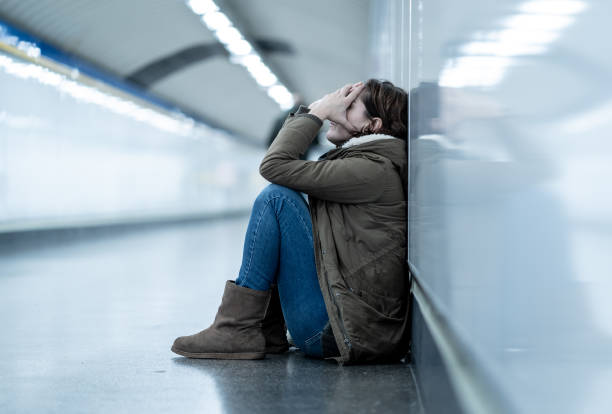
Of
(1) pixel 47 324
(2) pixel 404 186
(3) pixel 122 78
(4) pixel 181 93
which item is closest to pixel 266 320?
(2) pixel 404 186

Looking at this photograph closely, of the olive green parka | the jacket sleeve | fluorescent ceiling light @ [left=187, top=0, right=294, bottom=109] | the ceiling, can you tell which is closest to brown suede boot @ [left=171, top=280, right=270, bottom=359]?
the olive green parka

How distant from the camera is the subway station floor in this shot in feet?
8.74

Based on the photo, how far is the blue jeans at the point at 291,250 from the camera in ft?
10.6

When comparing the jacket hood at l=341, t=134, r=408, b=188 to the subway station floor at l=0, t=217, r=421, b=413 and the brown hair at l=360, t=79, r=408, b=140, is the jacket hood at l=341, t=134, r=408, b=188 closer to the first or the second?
the brown hair at l=360, t=79, r=408, b=140

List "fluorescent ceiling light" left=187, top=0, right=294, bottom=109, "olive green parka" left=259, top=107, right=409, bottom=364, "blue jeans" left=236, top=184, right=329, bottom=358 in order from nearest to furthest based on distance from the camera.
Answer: "olive green parka" left=259, top=107, right=409, bottom=364
"blue jeans" left=236, top=184, right=329, bottom=358
"fluorescent ceiling light" left=187, top=0, right=294, bottom=109

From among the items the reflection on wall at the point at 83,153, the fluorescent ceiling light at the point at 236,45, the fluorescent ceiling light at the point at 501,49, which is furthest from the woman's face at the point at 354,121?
the fluorescent ceiling light at the point at 236,45

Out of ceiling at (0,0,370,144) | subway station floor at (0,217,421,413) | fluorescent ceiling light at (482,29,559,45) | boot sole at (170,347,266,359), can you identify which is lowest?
subway station floor at (0,217,421,413)

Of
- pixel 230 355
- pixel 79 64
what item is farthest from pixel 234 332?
pixel 79 64

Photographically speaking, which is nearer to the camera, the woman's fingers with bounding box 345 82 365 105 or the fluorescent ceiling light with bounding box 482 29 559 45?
the fluorescent ceiling light with bounding box 482 29 559 45

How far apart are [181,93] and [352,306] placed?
21775mm

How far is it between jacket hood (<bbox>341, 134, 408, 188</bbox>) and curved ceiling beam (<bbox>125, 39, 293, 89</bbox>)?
16.5 meters

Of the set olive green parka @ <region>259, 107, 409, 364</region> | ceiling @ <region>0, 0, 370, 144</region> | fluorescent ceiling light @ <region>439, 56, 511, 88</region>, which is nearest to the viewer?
fluorescent ceiling light @ <region>439, 56, 511, 88</region>

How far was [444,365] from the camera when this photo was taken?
2.02 meters

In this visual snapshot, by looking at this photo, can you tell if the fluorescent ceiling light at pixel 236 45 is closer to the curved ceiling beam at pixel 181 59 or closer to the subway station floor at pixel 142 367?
the curved ceiling beam at pixel 181 59
